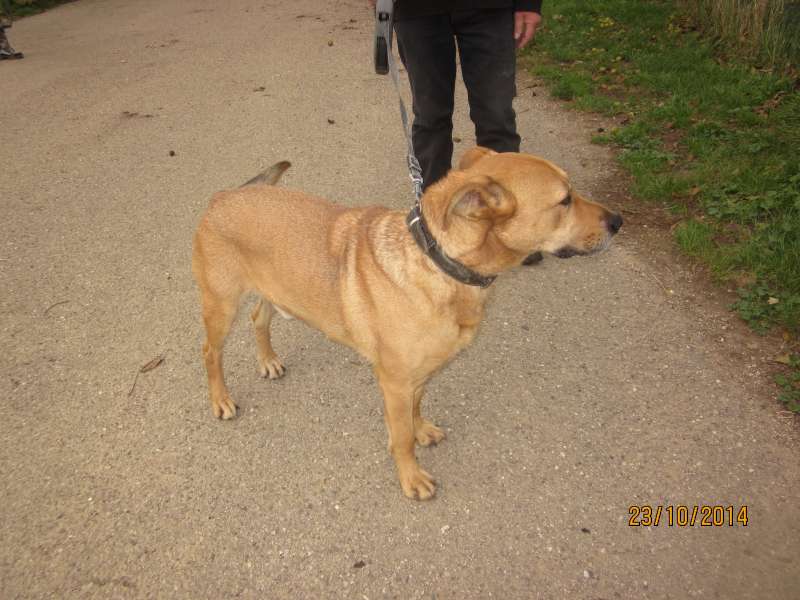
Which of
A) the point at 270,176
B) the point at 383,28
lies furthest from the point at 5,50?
the point at 383,28

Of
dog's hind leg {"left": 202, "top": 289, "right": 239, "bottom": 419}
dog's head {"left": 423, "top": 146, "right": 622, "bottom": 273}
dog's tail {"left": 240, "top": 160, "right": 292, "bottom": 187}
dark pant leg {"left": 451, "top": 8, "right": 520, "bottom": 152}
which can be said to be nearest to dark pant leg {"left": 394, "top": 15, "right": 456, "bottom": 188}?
dark pant leg {"left": 451, "top": 8, "right": 520, "bottom": 152}

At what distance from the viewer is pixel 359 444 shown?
3172 mm

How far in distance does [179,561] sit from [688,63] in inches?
308

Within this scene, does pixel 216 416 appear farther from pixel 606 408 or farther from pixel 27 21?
pixel 27 21

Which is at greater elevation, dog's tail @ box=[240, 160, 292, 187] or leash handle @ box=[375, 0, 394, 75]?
leash handle @ box=[375, 0, 394, 75]

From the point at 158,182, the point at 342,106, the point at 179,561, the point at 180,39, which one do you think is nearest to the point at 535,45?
the point at 342,106

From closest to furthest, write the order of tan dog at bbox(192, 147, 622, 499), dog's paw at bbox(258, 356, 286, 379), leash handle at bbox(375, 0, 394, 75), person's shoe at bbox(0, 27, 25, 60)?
1. tan dog at bbox(192, 147, 622, 499)
2. leash handle at bbox(375, 0, 394, 75)
3. dog's paw at bbox(258, 356, 286, 379)
4. person's shoe at bbox(0, 27, 25, 60)

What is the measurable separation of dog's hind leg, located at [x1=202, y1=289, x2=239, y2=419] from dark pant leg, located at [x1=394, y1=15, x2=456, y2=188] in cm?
209

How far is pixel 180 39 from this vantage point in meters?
11.2

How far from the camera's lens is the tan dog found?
2412mm

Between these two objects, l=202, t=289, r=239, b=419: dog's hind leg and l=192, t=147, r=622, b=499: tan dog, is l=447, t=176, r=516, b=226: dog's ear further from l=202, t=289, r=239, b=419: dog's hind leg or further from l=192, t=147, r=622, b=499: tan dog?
l=202, t=289, r=239, b=419: dog's hind leg

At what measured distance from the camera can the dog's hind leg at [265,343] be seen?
3.55 m

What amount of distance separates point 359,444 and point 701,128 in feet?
16.3

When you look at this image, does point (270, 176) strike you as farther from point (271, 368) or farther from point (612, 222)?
point (612, 222)
